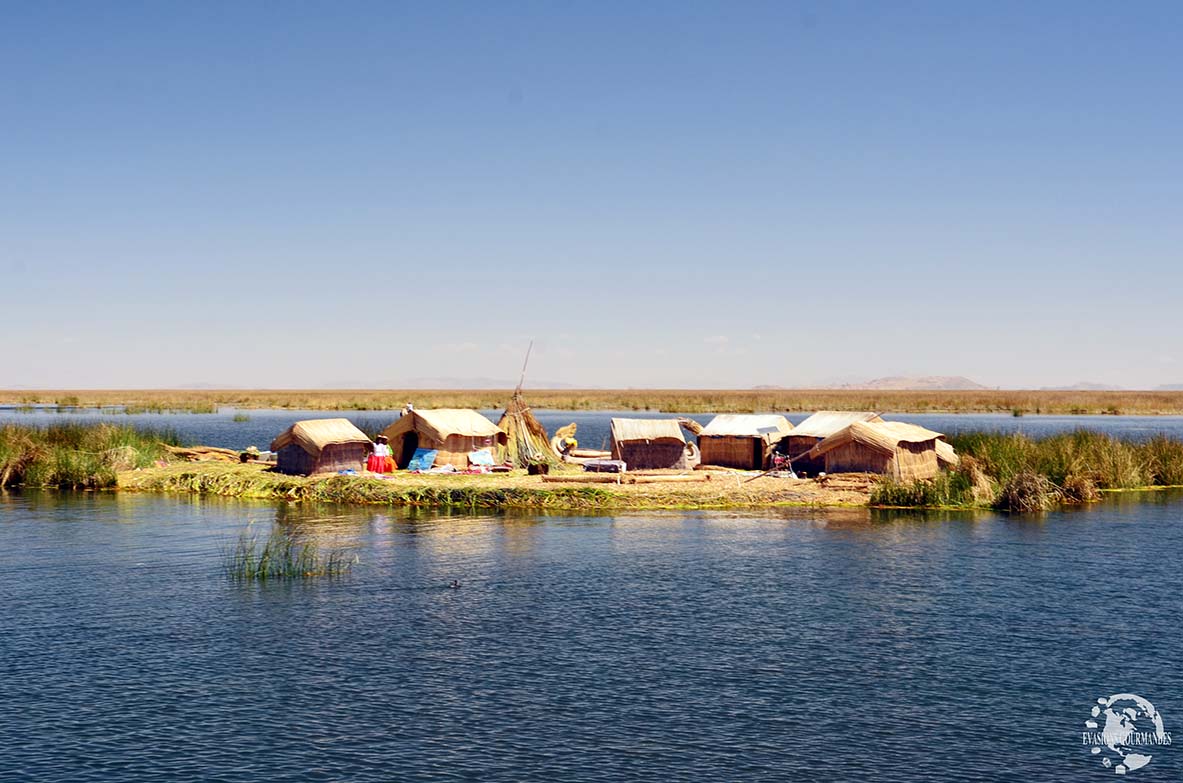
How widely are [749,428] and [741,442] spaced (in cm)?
79

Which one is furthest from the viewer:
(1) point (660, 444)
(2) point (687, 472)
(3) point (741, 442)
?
(3) point (741, 442)

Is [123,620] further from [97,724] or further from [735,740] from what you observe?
[735,740]

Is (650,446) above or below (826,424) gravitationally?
below

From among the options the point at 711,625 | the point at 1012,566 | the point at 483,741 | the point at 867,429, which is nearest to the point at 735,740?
the point at 483,741

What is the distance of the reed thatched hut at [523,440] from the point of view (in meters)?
51.3

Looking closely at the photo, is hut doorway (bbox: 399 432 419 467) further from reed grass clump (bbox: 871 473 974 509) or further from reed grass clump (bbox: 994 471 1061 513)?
reed grass clump (bbox: 994 471 1061 513)

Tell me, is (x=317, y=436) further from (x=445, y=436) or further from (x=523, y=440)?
(x=523, y=440)

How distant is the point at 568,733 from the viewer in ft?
53.4

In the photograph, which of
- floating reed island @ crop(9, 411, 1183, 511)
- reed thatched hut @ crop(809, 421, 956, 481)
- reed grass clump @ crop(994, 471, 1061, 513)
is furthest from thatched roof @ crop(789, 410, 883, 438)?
reed grass clump @ crop(994, 471, 1061, 513)

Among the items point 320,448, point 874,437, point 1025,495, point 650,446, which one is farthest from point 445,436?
point 1025,495

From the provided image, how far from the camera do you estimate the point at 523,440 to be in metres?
51.8

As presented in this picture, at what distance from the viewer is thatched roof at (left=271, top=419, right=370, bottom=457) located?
45.6 meters

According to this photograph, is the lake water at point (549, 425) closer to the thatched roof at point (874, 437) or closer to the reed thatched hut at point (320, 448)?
the reed thatched hut at point (320, 448)

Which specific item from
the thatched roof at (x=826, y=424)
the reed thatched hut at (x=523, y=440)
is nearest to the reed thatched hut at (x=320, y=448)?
the reed thatched hut at (x=523, y=440)
